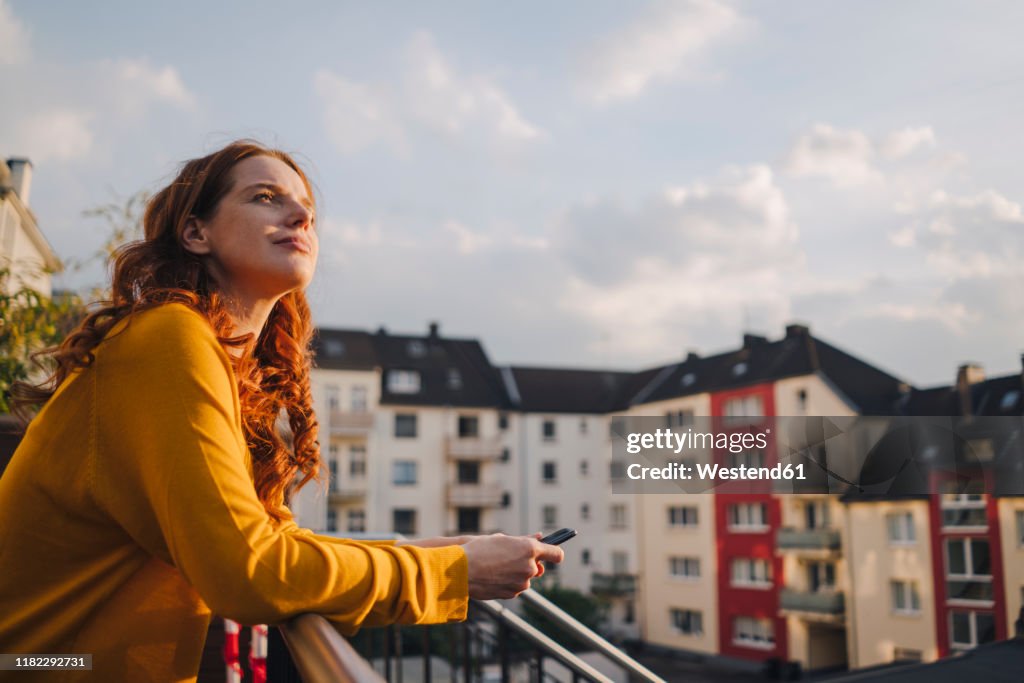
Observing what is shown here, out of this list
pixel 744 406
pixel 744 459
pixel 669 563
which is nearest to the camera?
pixel 744 459

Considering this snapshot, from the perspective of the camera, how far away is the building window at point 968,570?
73.5 ft

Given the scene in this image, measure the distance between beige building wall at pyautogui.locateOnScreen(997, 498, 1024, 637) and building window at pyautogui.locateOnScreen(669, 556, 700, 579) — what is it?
19.9 metres

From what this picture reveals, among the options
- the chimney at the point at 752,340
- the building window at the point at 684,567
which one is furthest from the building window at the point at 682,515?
the chimney at the point at 752,340

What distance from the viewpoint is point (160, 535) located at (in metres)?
0.90

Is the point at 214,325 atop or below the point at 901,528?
atop

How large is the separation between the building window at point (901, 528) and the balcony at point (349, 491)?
22.1 meters

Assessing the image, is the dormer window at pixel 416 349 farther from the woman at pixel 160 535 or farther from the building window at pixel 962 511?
the woman at pixel 160 535

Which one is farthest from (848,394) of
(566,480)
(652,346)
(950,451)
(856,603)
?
(950,451)

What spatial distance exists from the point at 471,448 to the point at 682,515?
A: 1063 centimetres

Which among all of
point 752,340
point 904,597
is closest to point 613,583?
point 752,340

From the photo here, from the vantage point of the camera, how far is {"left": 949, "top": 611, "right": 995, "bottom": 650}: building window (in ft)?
73.2

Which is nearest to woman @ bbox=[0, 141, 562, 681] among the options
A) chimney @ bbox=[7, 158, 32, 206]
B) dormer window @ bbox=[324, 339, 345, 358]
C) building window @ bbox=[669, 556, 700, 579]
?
chimney @ bbox=[7, 158, 32, 206]

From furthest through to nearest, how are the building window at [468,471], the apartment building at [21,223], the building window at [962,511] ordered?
1. the building window at [468,471]
2. the building window at [962,511]
3. the apartment building at [21,223]

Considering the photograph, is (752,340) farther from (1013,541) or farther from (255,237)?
(255,237)
